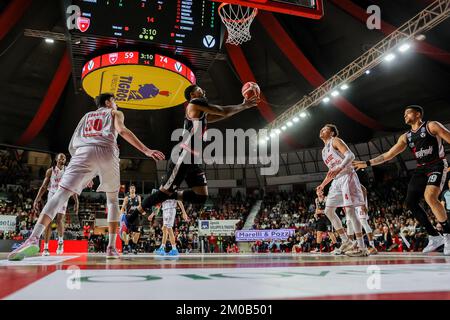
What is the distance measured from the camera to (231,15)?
10.3 m

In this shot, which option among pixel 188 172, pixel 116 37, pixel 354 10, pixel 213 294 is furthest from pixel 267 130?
pixel 213 294

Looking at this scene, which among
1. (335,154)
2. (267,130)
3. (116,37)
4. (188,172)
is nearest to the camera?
(188,172)

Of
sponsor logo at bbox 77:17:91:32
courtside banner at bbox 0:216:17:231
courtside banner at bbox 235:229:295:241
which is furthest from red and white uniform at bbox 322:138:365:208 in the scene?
courtside banner at bbox 0:216:17:231

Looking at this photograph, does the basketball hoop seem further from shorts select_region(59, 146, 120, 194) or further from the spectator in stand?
the spectator in stand

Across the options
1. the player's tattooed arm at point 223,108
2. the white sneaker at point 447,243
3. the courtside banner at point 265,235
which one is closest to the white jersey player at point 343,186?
the white sneaker at point 447,243

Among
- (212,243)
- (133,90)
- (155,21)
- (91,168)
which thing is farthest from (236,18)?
(212,243)

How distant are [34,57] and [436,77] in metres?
17.9

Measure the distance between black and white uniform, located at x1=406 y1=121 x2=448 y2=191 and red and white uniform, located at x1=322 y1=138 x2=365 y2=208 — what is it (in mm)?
808

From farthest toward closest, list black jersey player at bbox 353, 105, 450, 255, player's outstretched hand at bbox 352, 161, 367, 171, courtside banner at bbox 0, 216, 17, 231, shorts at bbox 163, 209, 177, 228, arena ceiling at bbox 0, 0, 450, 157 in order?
courtside banner at bbox 0, 216, 17, 231, arena ceiling at bbox 0, 0, 450, 157, shorts at bbox 163, 209, 177, 228, player's outstretched hand at bbox 352, 161, 367, 171, black jersey player at bbox 353, 105, 450, 255

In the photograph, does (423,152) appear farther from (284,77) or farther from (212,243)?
(284,77)

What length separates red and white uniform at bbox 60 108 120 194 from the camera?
405cm

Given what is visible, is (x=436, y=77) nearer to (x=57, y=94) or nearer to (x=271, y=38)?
(x=271, y=38)

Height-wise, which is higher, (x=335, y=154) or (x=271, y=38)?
(x=271, y=38)

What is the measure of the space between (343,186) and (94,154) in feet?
12.7
